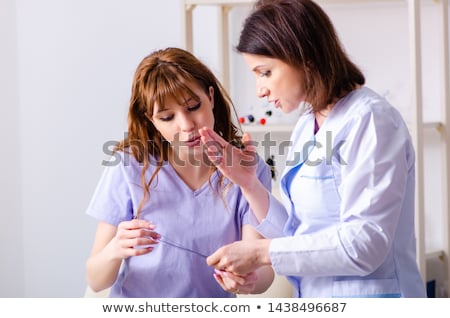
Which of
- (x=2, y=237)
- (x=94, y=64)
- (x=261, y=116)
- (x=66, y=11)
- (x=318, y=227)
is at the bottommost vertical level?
(x=2, y=237)

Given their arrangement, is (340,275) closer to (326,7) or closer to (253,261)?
(253,261)

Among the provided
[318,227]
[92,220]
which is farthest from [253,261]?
[92,220]

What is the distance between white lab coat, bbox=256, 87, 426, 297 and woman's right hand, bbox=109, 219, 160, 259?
10.6 inches

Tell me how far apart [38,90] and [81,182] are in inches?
16.9

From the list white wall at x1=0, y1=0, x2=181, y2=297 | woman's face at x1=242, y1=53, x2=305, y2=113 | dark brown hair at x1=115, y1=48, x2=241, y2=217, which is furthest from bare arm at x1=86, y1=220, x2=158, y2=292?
white wall at x1=0, y1=0, x2=181, y2=297

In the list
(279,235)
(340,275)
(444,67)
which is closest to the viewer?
(340,275)

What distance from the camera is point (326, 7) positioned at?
2.77 metres

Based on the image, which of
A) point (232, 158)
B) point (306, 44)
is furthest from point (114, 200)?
point (306, 44)

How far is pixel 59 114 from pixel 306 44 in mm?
2035

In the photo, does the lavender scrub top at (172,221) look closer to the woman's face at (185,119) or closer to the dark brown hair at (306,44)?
the woman's face at (185,119)

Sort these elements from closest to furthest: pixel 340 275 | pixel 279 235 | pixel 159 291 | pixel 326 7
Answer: pixel 340 275 → pixel 279 235 → pixel 159 291 → pixel 326 7

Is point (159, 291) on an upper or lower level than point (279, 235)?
lower

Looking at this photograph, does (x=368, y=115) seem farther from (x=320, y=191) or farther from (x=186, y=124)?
(x=186, y=124)

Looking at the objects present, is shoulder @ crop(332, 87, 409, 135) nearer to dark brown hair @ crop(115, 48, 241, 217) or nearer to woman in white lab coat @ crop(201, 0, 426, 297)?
woman in white lab coat @ crop(201, 0, 426, 297)
